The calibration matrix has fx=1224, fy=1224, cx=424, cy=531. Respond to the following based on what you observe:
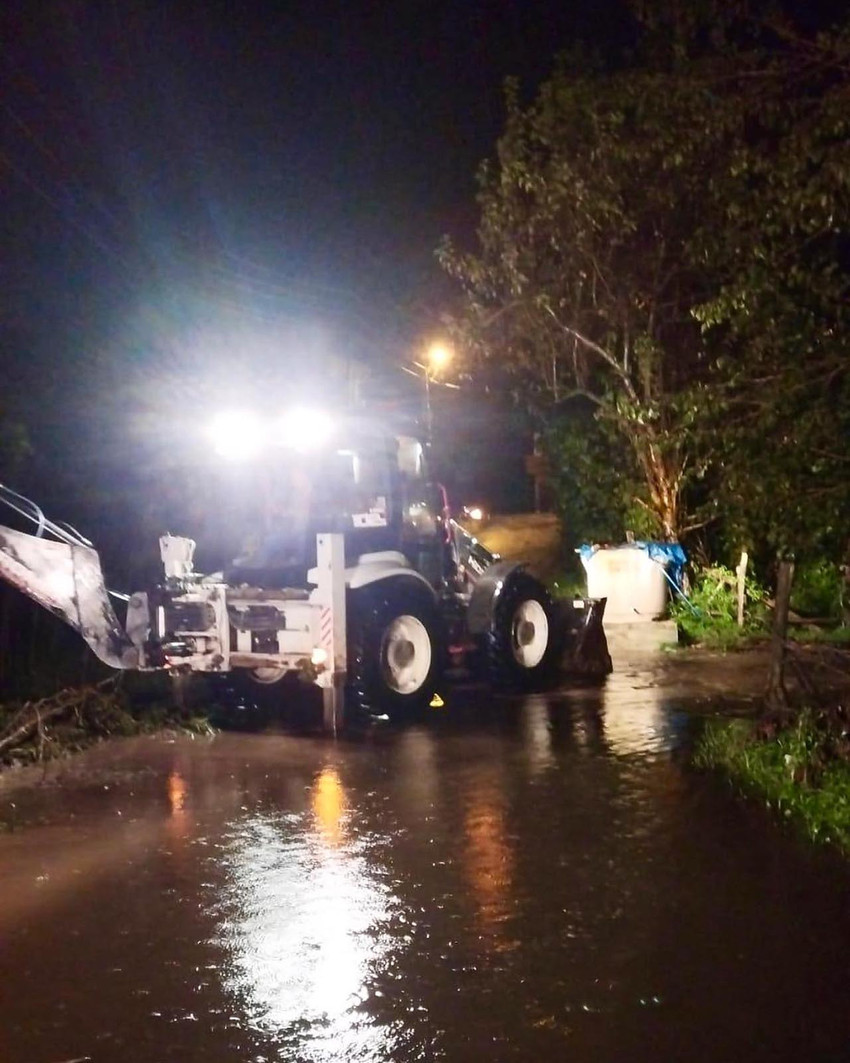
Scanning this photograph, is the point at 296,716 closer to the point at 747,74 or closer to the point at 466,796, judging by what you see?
the point at 466,796

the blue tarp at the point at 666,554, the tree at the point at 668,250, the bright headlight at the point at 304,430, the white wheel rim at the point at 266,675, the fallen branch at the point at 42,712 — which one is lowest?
the fallen branch at the point at 42,712

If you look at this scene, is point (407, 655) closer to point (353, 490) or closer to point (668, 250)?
point (353, 490)

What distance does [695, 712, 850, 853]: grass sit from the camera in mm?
7668

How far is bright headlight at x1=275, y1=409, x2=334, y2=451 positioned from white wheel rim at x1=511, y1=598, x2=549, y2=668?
328 centimetres

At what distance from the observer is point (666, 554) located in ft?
58.2

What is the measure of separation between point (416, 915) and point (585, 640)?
847 cm

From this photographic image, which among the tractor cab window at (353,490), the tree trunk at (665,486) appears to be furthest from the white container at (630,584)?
the tractor cab window at (353,490)

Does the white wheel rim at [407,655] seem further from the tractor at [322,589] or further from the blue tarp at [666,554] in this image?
the blue tarp at [666,554]

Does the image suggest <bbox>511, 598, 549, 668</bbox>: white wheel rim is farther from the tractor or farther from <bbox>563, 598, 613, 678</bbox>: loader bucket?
<bbox>563, 598, 613, 678</bbox>: loader bucket

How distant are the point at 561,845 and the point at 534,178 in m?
11.9

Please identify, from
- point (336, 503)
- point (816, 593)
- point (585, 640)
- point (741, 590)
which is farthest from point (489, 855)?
point (816, 593)

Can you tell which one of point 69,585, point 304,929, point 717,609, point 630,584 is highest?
point 630,584

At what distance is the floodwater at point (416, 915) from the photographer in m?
4.87

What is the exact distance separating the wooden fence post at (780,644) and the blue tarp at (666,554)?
746cm
